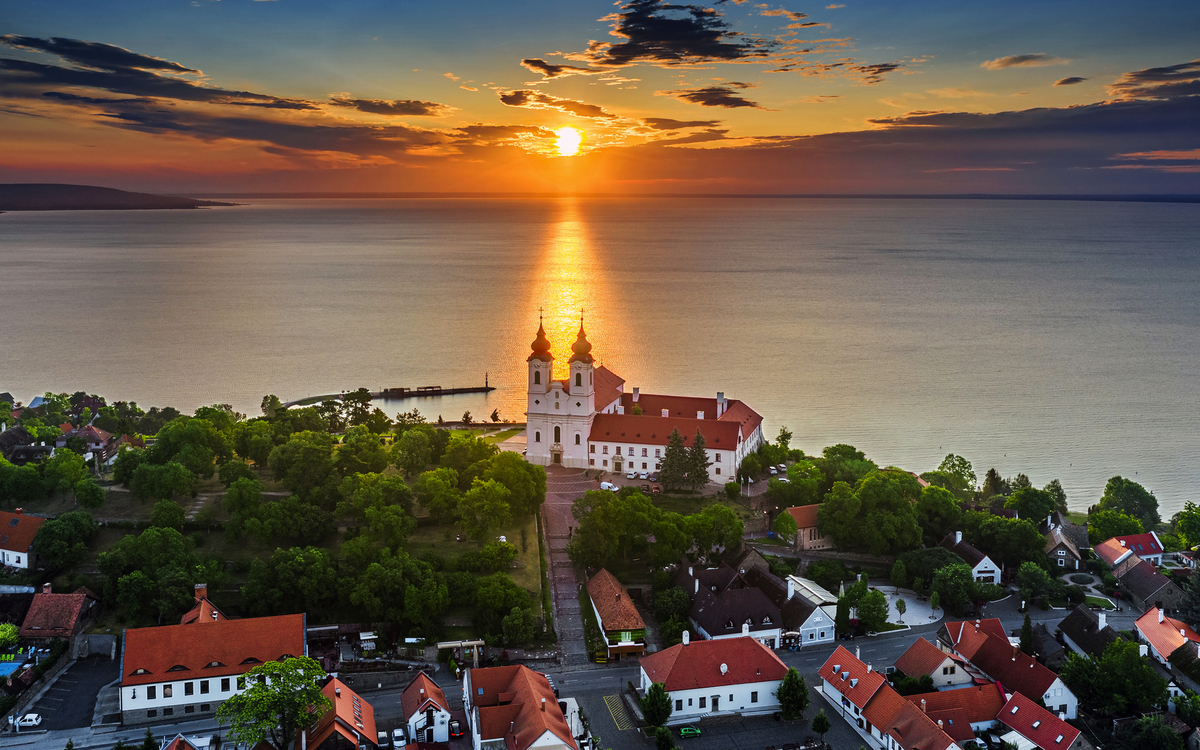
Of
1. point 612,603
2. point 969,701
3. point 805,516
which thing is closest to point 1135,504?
point 805,516

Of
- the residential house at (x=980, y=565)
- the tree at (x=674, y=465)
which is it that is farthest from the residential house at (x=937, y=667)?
the tree at (x=674, y=465)

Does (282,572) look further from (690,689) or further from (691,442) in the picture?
(691,442)

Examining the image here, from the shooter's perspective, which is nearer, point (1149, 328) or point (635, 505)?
point (635, 505)

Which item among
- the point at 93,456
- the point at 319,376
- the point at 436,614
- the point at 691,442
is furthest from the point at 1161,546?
the point at 319,376

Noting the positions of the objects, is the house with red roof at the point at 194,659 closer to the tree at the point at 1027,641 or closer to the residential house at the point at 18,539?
the residential house at the point at 18,539

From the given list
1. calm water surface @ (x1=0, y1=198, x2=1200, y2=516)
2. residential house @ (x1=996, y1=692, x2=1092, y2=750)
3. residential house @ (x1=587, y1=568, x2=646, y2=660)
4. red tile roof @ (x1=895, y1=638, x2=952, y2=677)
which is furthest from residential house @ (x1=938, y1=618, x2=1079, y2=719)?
calm water surface @ (x1=0, y1=198, x2=1200, y2=516)

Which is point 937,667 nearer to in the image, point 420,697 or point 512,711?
point 512,711
